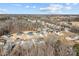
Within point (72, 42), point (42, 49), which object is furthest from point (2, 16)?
point (72, 42)

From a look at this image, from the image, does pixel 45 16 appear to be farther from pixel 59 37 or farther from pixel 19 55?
pixel 19 55

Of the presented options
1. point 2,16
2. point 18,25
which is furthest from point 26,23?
point 2,16

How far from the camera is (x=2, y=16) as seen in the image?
1.09m

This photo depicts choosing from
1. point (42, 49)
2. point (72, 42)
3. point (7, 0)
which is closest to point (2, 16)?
point (7, 0)

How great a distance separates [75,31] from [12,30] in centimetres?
43

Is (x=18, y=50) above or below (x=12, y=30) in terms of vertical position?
below

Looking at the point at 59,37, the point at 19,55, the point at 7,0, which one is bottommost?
the point at 19,55

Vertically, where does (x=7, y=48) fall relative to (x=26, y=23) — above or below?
below

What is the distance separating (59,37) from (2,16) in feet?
1.37

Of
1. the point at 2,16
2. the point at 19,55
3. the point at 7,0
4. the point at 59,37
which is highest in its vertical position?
the point at 7,0

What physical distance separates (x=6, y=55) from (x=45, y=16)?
37 cm

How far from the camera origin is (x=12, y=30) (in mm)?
1071

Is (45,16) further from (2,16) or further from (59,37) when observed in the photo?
(2,16)

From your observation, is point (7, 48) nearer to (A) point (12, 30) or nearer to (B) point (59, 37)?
(A) point (12, 30)
